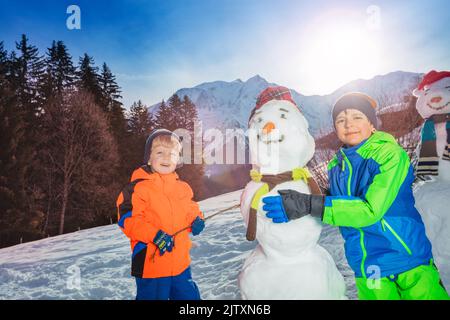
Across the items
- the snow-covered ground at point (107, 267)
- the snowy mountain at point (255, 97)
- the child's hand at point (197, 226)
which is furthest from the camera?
the snowy mountain at point (255, 97)

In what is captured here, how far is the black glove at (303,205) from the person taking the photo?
4.81ft

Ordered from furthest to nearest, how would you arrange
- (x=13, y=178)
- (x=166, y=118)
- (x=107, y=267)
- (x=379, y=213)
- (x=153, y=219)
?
1. (x=166, y=118)
2. (x=13, y=178)
3. (x=107, y=267)
4. (x=153, y=219)
5. (x=379, y=213)

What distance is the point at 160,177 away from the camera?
218cm

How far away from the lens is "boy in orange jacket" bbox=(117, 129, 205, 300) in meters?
2.00

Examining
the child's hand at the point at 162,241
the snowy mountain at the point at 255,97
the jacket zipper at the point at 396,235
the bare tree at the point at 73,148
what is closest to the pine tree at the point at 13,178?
the bare tree at the point at 73,148

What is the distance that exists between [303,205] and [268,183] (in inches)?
14.0

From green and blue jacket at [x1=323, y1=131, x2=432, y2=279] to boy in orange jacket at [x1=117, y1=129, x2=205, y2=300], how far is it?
1069 millimetres

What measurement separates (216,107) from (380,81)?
13.5 m

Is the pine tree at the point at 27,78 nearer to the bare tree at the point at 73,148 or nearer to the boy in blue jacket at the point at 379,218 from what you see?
the bare tree at the point at 73,148

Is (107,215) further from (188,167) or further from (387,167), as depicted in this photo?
(387,167)

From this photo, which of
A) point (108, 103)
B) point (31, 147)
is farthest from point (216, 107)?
point (31, 147)

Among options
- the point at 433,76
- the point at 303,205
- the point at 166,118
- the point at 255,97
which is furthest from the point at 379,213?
the point at 166,118

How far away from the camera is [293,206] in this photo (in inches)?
58.8

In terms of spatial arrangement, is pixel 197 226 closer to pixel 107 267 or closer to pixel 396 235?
pixel 396 235
